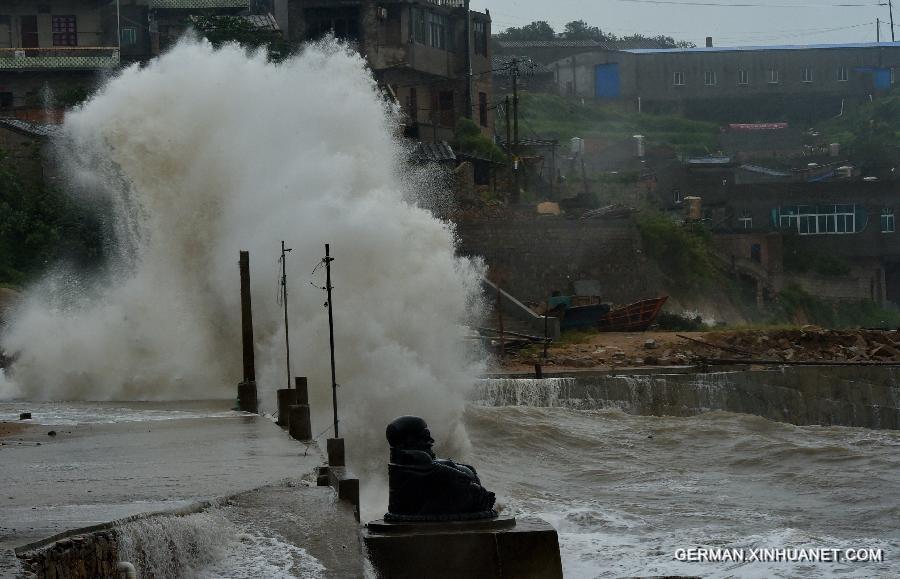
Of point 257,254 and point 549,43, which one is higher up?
point 549,43

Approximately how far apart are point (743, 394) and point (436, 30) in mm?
27491

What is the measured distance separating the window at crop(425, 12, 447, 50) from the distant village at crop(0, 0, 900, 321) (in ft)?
0.26

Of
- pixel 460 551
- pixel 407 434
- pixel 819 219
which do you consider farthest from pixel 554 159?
pixel 460 551

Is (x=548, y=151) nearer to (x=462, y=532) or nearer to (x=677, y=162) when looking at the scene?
(x=677, y=162)

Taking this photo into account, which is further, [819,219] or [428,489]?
[819,219]

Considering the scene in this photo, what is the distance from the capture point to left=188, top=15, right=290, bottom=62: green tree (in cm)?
4828

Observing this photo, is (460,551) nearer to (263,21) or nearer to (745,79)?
(263,21)

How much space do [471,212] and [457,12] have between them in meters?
13.0

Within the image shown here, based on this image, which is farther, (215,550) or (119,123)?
(119,123)

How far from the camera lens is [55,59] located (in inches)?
1951

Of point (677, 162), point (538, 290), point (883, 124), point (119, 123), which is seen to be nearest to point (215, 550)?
point (119, 123)

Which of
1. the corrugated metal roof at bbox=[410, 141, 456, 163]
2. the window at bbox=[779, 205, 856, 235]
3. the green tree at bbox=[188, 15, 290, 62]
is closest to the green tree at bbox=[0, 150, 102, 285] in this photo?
the green tree at bbox=[188, 15, 290, 62]

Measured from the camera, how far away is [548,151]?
6431cm

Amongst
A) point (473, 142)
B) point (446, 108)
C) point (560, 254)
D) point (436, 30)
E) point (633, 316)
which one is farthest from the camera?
point (446, 108)
